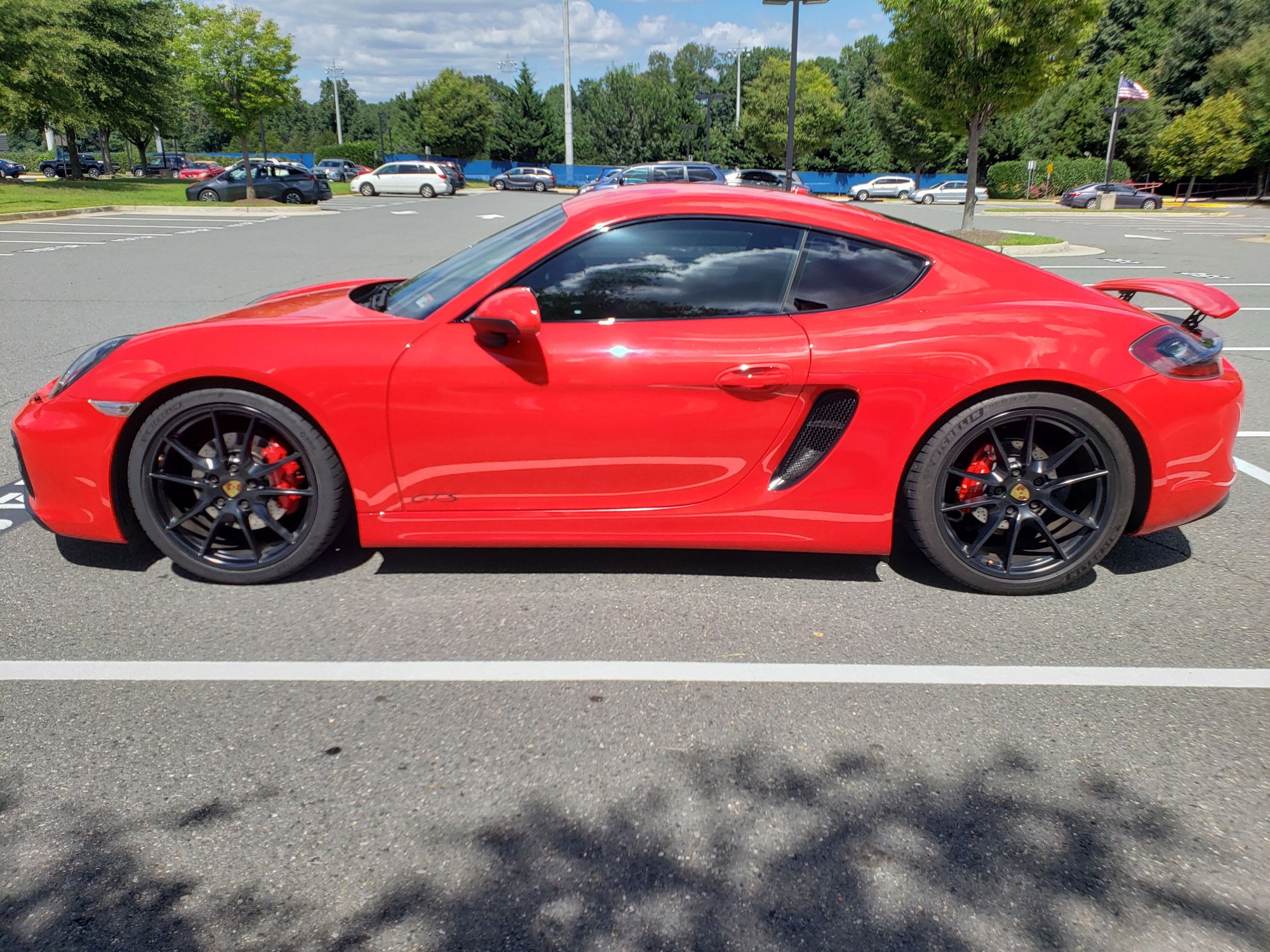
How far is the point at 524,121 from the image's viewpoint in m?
73.9

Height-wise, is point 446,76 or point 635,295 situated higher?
point 446,76

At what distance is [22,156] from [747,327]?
78.9 m

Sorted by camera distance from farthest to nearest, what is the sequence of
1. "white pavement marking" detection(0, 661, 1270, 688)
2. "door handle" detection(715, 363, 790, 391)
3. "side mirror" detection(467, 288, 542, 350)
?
"door handle" detection(715, 363, 790, 391) → "side mirror" detection(467, 288, 542, 350) → "white pavement marking" detection(0, 661, 1270, 688)

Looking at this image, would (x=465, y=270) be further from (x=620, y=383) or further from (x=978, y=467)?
(x=978, y=467)

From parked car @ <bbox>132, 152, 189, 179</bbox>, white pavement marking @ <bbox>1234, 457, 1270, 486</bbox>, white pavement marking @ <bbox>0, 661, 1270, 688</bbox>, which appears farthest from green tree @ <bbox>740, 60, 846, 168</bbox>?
white pavement marking @ <bbox>0, 661, 1270, 688</bbox>

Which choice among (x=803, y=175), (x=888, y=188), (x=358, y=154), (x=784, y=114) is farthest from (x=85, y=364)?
(x=358, y=154)

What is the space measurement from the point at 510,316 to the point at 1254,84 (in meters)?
56.3

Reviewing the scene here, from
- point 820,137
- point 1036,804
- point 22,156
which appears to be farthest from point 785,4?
point 22,156

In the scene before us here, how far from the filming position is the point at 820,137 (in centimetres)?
7131

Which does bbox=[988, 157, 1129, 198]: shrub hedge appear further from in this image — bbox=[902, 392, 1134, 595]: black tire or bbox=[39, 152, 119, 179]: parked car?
bbox=[902, 392, 1134, 595]: black tire

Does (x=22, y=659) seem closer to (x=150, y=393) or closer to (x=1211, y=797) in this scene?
(x=150, y=393)

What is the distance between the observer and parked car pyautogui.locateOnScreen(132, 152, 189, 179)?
62125 millimetres

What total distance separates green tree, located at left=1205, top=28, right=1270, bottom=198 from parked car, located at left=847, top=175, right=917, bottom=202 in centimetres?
1614

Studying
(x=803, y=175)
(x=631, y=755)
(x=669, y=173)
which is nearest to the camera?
(x=631, y=755)
